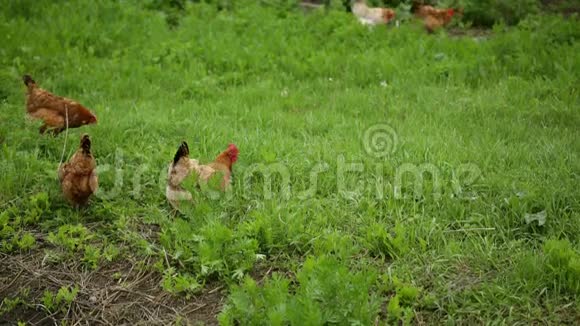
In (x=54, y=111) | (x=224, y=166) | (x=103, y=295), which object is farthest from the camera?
(x=54, y=111)

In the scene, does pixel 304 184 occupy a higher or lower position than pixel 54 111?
lower

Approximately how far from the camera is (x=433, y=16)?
883cm

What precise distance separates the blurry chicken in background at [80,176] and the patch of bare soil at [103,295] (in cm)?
48

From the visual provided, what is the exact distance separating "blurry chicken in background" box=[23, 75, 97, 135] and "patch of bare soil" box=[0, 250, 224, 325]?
1369mm

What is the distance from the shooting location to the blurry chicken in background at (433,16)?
28.8ft

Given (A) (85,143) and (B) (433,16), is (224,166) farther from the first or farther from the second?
(B) (433,16)

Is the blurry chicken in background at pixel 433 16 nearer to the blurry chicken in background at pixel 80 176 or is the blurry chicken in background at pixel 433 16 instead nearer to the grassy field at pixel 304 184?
the grassy field at pixel 304 184

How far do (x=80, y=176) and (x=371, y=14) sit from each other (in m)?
5.52

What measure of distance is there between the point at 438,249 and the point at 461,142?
162 cm

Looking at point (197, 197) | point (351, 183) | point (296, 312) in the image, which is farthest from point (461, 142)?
point (296, 312)

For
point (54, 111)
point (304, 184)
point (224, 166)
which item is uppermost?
point (54, 111)

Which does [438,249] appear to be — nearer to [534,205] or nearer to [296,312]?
[534,205]

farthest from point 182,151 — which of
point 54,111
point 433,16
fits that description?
point 433,16

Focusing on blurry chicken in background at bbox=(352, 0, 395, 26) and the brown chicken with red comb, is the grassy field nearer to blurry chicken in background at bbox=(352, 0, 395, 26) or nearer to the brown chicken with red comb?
the brown chicken with red comb
